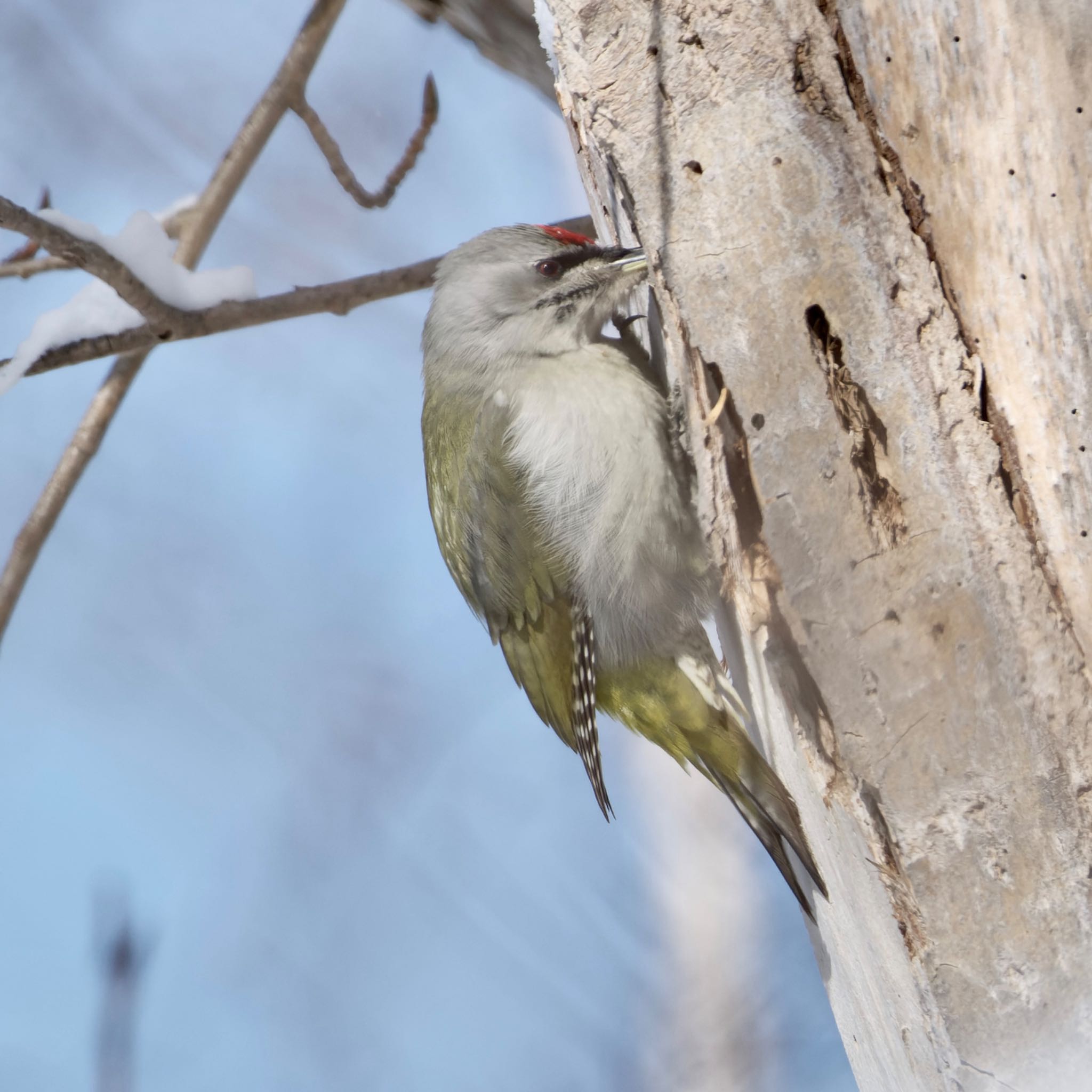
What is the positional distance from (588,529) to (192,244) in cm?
163

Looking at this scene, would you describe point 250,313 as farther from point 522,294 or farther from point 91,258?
point 522,294

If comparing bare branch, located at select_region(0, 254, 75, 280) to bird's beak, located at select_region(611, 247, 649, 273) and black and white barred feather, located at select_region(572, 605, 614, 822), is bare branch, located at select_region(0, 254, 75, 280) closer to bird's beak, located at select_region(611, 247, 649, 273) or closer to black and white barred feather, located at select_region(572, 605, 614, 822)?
bird's beak, located at select_region(611, 247, 649, 273)

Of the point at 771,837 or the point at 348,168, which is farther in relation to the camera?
the point at 348,168

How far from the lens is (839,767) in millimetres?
1960

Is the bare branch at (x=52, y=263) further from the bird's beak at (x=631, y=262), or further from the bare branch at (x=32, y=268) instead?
the bird's beak at (x=631, y=262)

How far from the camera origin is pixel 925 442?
1793 mm

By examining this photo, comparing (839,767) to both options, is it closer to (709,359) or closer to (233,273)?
(709,359)

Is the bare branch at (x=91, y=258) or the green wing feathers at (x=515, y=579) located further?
the green wing feathers at (x=515, y=579)

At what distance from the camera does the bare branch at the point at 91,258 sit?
2678 mm

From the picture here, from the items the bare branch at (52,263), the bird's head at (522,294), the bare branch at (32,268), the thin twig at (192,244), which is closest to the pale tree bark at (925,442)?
the bird's head at (522,294)

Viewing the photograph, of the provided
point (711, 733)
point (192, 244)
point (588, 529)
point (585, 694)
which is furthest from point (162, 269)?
point (711, 733)

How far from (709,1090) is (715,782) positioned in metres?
3.17

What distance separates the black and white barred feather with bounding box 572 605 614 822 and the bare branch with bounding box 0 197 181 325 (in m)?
1.40

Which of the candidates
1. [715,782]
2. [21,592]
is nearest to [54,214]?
[21,592]
